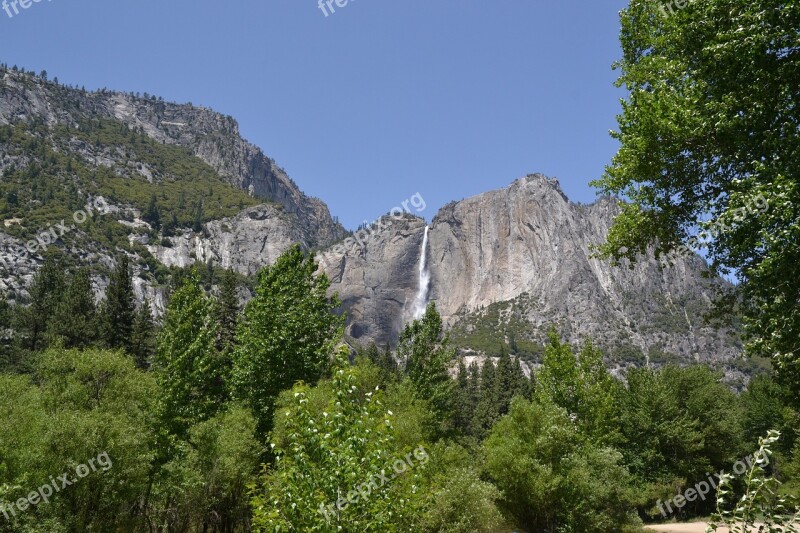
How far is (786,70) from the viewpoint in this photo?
29.0ft

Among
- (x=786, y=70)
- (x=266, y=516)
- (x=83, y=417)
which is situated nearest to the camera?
(x=266, y=516)

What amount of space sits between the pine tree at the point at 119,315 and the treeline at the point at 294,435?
171mm

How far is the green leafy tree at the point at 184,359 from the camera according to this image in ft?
74.4

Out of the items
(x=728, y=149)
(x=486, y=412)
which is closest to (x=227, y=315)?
(x=728, y=149)

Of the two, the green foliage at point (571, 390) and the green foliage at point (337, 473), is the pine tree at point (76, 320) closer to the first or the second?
the green foliage at point (571, 390)

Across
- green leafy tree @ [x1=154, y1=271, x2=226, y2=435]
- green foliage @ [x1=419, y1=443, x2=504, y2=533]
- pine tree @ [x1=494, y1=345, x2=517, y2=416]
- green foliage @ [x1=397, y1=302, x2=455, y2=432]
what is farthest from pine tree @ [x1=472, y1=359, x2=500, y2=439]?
green leafy tree @ [x1=154, y1=271, x2=226, y2=435]

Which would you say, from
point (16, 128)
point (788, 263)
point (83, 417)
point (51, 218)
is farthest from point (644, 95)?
point (16, 128)

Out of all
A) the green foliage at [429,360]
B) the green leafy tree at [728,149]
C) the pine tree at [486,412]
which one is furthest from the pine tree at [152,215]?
the green leafy tree at [728,149]

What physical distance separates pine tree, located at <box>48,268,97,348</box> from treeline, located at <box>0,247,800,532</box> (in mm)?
256

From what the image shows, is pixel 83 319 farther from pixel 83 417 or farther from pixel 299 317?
pixel 83 417

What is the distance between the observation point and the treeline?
795 centimetres

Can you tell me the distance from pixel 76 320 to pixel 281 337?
3140cm

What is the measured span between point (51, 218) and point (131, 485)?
151509mm

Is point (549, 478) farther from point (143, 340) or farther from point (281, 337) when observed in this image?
point (143, 340)
